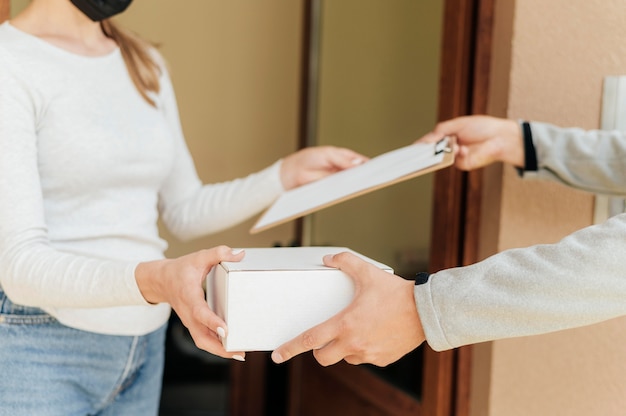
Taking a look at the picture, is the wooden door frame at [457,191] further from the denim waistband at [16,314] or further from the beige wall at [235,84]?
the beige wall at [235,84]

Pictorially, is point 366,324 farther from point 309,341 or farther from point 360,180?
point 360,180

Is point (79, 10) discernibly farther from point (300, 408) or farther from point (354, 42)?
point (300, 408)

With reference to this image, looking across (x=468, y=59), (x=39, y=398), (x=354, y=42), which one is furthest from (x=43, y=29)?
(x=354, y=42)

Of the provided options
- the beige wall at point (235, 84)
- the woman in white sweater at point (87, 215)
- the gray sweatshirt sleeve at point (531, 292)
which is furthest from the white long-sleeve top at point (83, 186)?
the beige wall at point (235, 84)

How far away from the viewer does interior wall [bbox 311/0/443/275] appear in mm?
1631

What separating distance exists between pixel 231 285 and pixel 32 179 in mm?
368

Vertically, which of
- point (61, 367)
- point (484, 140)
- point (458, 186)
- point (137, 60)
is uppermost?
point (137, 60)

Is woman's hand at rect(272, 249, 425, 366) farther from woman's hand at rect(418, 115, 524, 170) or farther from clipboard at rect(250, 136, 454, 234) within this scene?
woman's hand at rect(418, 115, 524, 170)

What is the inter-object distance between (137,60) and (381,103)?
30.0 inches

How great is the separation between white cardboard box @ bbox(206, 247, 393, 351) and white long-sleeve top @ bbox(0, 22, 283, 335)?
0.57ft

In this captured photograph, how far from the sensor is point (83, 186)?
1122mm

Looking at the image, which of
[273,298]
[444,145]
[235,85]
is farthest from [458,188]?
[235,85]

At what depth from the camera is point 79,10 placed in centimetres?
119

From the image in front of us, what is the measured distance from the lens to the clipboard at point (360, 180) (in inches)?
39.1
